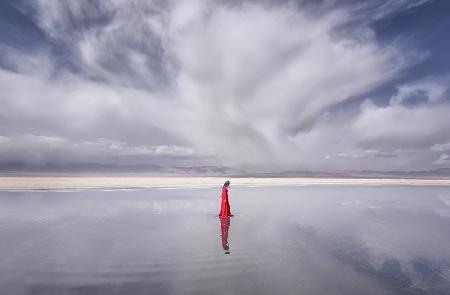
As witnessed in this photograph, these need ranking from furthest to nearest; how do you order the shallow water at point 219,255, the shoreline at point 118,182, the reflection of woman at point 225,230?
the shoreline at point 118,182
the reflection of woman at point 225,230
the shallow water at point 219,255

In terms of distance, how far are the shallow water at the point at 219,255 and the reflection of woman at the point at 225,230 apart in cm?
4

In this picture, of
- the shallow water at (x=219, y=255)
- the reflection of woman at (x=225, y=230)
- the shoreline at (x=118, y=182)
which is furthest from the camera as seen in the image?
the shoreline at (x=118, y=182)

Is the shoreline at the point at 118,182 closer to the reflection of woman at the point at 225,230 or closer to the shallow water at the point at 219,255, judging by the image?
the shallow water at the point at 219,255

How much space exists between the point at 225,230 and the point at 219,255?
12.5 ft

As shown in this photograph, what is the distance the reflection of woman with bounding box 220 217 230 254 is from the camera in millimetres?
10488

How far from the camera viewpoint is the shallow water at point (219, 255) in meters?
7.15

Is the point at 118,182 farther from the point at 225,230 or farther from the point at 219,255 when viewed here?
the point at 219,255

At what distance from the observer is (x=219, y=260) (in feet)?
29.7

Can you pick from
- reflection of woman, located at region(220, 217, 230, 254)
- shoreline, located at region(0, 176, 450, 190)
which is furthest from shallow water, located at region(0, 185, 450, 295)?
shoreline, located at region(0, 176, 450, 190)

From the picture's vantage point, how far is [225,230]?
43.9ft

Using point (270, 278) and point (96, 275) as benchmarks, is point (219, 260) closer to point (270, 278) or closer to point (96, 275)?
point (270, 278)

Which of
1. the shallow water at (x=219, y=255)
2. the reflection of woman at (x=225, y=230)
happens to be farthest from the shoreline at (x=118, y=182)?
the reflection of woman at (x=225, y=230)

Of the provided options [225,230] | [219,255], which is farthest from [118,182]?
[219,255]

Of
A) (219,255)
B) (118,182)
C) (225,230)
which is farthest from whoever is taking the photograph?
(118,182)
